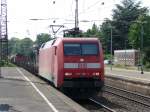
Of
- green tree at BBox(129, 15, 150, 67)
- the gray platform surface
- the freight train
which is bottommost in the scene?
the gray platform surface

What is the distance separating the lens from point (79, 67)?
76.4ft

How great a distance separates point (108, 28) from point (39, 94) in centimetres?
10567

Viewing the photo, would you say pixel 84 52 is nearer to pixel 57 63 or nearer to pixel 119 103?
pixel 57 63

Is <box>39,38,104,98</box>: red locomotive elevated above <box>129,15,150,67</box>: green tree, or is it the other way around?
<box>129,15,150,67</box>: green tree

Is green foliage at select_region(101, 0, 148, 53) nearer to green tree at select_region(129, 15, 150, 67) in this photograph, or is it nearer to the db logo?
green tree at select_region(129, 15, 150, 67)

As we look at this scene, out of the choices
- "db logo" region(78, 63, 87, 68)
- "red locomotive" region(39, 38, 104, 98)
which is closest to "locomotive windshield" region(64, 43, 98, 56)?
"red locomotive" region(39, 38, 104, 98)

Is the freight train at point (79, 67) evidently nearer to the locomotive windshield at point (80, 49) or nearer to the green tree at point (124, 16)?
the locomotive windshield at point (80, 49)

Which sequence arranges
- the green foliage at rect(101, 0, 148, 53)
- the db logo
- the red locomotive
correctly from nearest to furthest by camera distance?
1. the red locomotive
2. the db logo
3. the green foliage at rect(101, 0, 148, 53)

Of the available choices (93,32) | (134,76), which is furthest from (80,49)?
(93,32)

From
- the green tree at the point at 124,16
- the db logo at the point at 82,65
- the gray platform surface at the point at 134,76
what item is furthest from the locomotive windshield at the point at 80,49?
the green tree at the point at 124,16

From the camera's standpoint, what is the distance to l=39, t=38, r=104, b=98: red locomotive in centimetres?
2312

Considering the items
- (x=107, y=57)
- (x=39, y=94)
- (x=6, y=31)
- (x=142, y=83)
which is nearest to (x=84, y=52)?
(x=39, y=94)

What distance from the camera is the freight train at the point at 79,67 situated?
75.9ft

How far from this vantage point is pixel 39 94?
2345 cm
